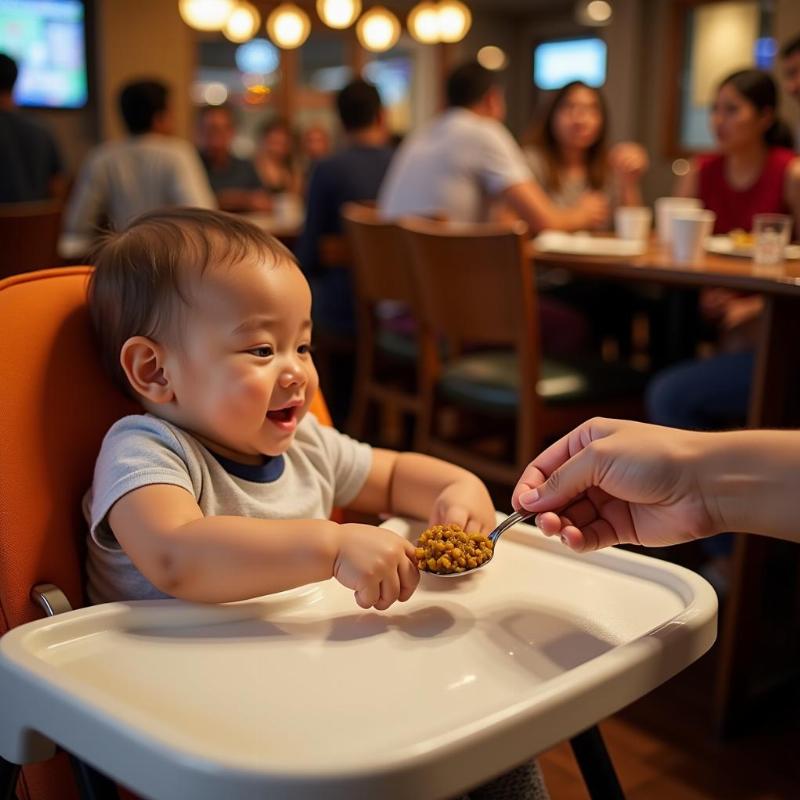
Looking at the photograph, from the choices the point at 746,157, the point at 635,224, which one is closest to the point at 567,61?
the point at 746,157

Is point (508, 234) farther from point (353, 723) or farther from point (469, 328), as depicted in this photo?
point (353, 723)

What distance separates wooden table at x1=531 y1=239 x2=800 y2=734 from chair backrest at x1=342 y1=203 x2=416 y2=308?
635mm

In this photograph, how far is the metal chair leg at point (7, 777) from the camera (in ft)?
2.56

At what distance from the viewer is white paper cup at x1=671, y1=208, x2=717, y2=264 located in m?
1.96

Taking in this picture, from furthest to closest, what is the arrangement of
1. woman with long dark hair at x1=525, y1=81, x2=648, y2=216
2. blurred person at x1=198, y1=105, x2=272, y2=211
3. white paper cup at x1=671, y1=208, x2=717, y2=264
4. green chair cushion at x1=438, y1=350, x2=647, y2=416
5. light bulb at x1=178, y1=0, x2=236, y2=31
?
blurred person at x1=198, y1=105, x2=272, y2=211, light bulb at x1=178, y1=0, x2=236, y2=31, woman with long dark hair at x1=525, y1=81, x2=648, y2=216, green chair cushion at x1=438, y1=350, x2=647, y2=416, white paper cup at x1=671, y1=208, x2=717, y2=264

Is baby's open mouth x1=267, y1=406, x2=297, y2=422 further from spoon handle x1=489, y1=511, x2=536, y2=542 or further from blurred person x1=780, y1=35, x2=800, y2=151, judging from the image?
blurred person x1=780, y1=35, x2=800, y2=151

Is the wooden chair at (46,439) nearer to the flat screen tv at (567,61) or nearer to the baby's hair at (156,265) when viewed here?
the baby's hair at (156,265)

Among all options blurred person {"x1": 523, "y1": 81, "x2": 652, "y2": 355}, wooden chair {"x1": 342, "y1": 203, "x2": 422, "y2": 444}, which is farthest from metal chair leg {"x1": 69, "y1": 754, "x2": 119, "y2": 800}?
blurred person {"x1": 523, "y1": 81, "x2": 652, "y2": 355}

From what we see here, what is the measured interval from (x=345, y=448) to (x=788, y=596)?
163cm

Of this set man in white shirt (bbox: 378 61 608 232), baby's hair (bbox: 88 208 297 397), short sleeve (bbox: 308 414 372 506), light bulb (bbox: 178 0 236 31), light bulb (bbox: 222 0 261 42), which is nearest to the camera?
baby's hair (bbox: 88 208 297 397)

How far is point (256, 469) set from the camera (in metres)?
1.00

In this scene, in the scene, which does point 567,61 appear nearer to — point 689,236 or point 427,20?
point 427,20

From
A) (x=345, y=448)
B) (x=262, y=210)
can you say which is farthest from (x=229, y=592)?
(x=262, y=210)

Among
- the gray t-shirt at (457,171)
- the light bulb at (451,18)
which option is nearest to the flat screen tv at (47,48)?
the light bulb at (451,18)
